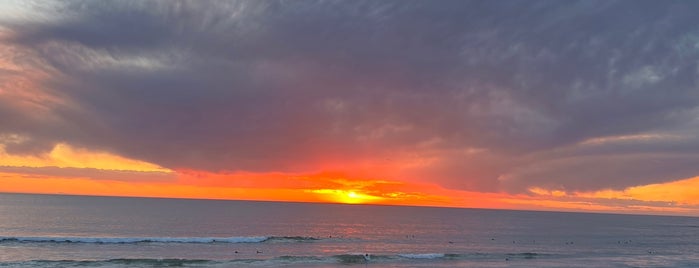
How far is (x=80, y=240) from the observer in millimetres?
64375

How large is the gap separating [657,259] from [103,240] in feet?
221

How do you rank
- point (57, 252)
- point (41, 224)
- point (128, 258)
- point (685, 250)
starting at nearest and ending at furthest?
point (128, 258)
point (57, 252)
point (685, 250)
point (41, 224)

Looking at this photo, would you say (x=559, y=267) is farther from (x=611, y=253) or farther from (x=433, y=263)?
(x=611, y=253)

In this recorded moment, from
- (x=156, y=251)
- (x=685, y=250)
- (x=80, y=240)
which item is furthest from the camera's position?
(x=685, y=250)

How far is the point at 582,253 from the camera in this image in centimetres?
7169

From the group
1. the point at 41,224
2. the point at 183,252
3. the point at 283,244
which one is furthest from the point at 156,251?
the point at 41,224

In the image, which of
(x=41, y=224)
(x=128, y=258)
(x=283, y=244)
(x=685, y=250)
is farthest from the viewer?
(x=41, y=224)

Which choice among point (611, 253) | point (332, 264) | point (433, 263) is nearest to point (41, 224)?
point (332, 264)

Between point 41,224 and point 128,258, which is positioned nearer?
point 128,258

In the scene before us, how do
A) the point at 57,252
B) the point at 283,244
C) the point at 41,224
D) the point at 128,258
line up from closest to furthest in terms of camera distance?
the point at 128,258, the point at 57,252, the point at 283,244, the point at 41,224

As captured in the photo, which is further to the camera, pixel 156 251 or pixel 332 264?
pixel 156 251

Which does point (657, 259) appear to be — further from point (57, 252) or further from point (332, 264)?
point (57, 252)

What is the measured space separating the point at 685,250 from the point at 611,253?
17587 mm

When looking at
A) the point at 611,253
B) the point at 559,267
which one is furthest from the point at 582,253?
the point at 559,267
